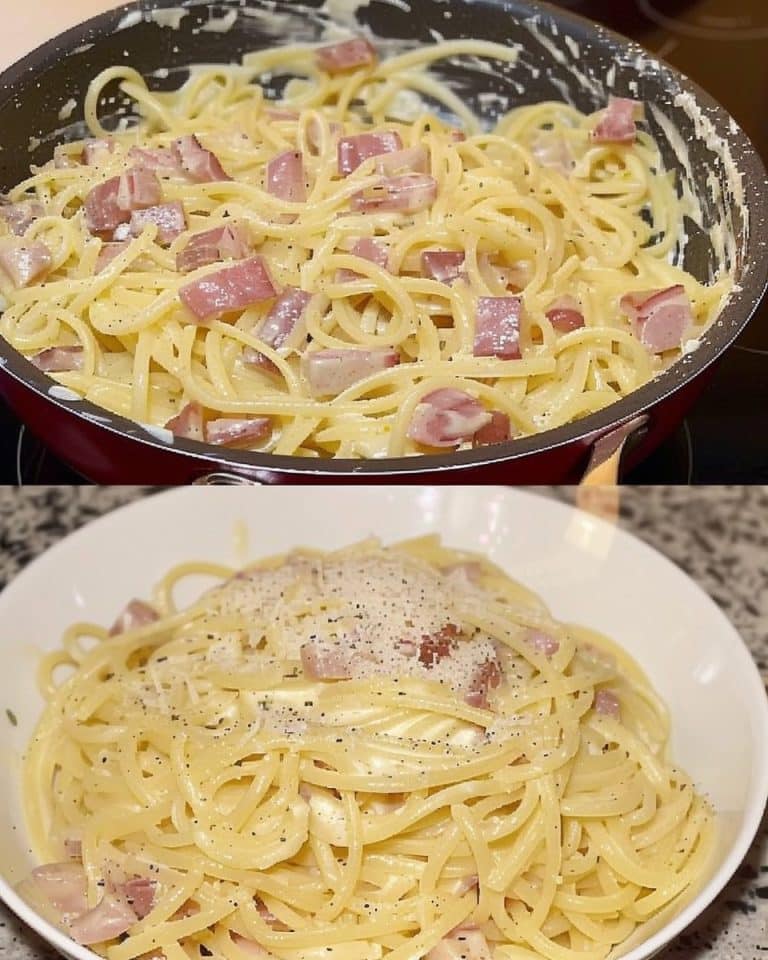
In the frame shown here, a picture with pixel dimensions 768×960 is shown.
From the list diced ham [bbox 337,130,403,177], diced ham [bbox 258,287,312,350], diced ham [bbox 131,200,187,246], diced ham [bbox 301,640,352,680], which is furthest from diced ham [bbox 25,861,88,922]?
diced ham [bbox 337,130,403,177]

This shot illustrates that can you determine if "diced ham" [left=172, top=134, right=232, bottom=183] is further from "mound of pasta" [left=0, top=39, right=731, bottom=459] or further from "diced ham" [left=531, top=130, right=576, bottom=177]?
"diced ham" [left=531, top=130, right=576, bottom=177]

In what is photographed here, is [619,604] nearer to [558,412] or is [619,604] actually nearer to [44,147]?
[558,412]

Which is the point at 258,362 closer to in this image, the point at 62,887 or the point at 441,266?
the point at 441,266

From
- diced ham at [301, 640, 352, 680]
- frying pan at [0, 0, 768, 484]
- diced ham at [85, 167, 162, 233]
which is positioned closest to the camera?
frying pan at [0, 0, 768, 484]

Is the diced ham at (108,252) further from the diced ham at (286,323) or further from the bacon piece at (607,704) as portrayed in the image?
the bacon piece at (607,704)

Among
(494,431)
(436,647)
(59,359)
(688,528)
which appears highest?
(59,359)

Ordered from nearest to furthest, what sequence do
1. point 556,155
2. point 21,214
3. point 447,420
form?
point 447,420 → point 21,214 → point 556,155

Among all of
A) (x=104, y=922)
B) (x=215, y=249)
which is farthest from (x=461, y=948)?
(x=215, y=249)

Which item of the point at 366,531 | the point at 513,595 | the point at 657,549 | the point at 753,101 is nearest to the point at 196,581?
the point at 366,531
